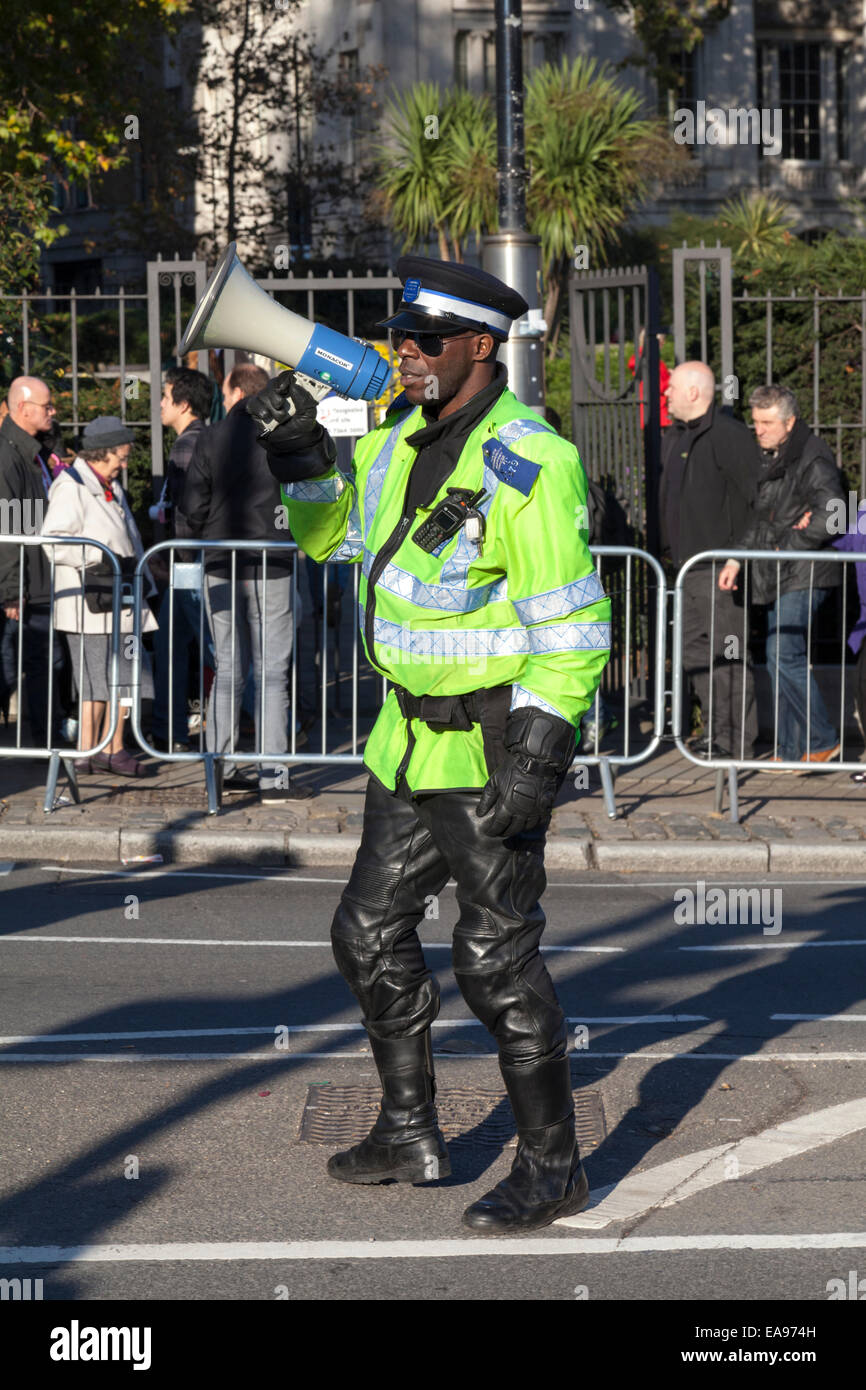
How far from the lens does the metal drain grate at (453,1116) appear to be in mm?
4828

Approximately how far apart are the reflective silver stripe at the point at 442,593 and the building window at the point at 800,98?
4014cm

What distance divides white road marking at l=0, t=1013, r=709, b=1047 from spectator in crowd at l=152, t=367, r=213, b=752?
12.5 ft

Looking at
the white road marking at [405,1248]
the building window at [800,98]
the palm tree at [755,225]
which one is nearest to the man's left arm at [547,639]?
the white road marking at [405,1248]

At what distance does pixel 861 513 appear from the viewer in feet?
31.1

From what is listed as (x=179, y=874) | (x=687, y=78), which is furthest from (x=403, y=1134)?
(x=687, y=78)

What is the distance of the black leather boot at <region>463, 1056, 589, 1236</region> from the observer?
4211mm

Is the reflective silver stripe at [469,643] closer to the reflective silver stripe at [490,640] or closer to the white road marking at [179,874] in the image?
the reflective silver stripe at [490,640]

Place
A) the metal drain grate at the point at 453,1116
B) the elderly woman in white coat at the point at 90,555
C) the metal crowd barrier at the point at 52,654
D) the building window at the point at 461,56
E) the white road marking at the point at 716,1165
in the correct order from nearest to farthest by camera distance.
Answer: the white road marking at the point at 716,1165 → the metal drain grate at the point at 453,1116 → the metal crowd barrier at the point at 52,654 → the elderly woman in white coat at the point at 90,555 → the building window at the point at 461,56

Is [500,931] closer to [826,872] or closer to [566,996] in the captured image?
[566,996]

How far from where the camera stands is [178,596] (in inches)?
409

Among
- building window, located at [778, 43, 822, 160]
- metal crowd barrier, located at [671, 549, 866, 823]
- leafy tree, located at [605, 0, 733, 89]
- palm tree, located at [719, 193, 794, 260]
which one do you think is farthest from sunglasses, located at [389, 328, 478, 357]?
building window, located at [778, 43, 822, 160]

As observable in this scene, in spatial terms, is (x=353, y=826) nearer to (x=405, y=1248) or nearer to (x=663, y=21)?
(x=405, y=1248)
